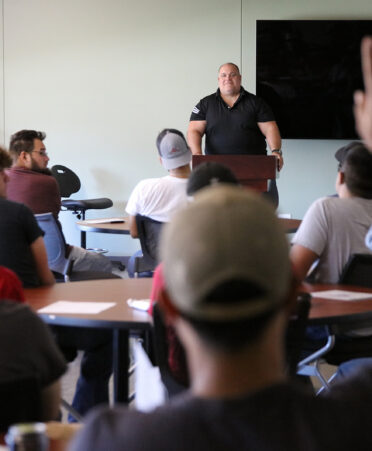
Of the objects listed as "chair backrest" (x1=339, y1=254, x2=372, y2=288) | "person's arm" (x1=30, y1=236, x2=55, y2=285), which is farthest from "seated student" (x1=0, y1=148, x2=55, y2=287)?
"chair backrest" (x1=339, y1=254, x2=372, y2=288)

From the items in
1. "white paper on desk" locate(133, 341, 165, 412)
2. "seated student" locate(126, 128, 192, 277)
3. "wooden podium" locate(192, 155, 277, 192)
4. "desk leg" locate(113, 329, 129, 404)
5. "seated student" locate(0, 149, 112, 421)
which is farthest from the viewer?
"wooden podium" locate(192, 155, 277, 192)

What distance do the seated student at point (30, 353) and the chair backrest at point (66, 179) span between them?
674cm

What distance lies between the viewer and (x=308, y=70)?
846cm

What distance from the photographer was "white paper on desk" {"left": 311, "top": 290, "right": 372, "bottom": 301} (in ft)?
9.44

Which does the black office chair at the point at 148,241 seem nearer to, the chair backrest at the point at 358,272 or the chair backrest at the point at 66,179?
the chair backrest at the point at 358,272

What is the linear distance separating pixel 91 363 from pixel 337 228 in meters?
1.28

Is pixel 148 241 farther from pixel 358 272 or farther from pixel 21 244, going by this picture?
pixel 358 272

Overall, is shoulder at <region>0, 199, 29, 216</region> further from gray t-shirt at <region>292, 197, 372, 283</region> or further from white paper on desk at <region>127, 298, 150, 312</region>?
gray t-shirt at <region>292, 197, 372, 283</region>

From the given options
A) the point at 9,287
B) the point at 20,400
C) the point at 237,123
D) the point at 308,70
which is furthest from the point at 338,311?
the point at 308,70

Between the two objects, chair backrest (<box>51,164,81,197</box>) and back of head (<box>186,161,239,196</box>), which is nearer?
back of head (<box>186,161,239,196</box>)

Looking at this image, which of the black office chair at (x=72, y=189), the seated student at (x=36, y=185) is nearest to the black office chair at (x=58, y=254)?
the seated student at (x=36, y=185)

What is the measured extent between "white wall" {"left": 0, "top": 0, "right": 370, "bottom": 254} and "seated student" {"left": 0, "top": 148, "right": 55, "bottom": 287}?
222 inches

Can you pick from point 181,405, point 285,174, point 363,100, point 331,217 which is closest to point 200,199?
point 181,405

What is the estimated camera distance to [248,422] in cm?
91
